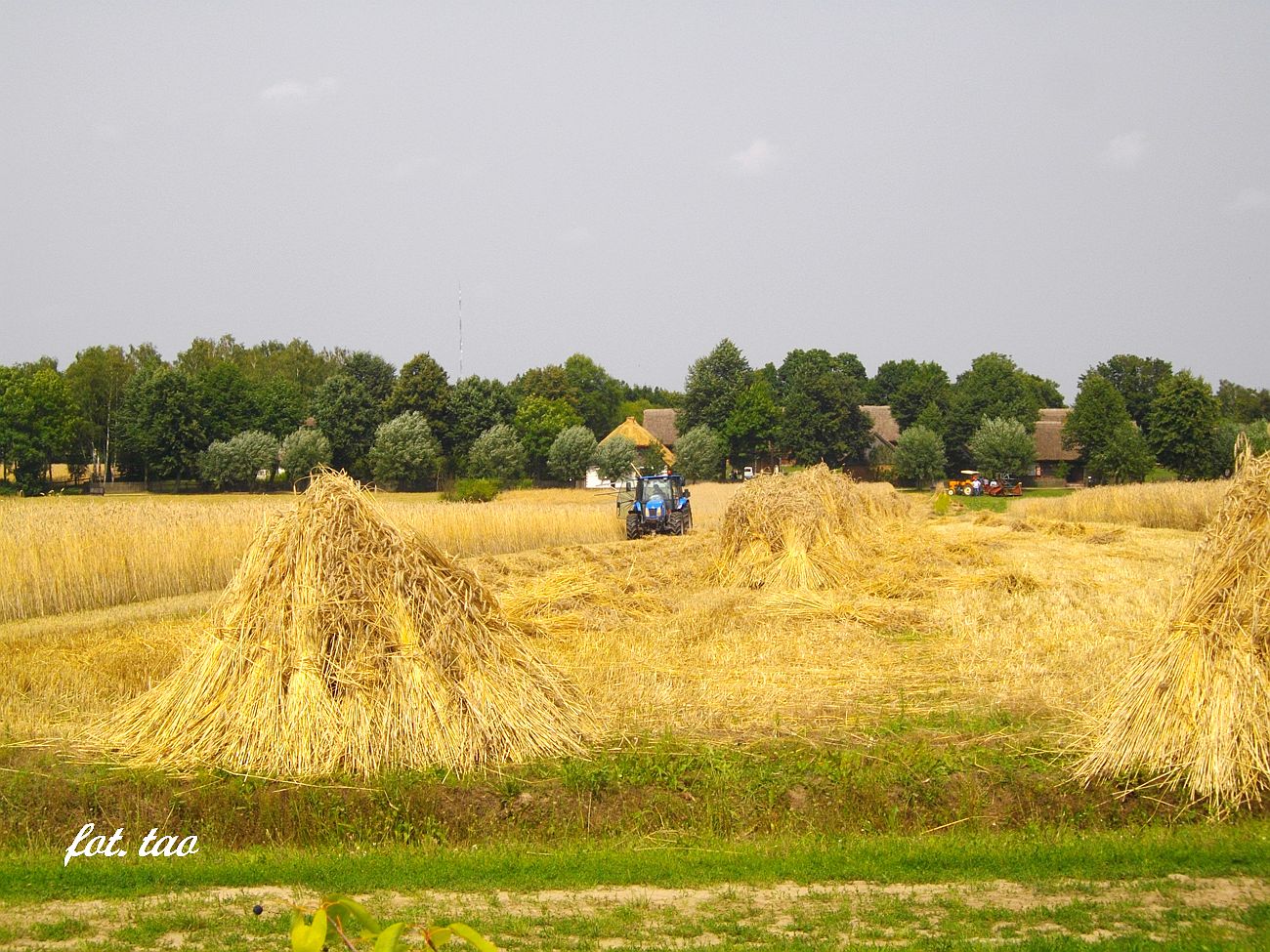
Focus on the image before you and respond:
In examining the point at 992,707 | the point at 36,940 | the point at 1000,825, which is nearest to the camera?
the point at 36,940

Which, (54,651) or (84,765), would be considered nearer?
(84,765)

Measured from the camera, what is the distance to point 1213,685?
8977 millimetres

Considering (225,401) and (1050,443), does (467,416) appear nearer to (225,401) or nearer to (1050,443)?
(225,401)

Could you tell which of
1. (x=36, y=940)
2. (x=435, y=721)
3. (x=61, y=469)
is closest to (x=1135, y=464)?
(x=435, y=721)

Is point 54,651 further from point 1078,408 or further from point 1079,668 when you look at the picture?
point 1078,408

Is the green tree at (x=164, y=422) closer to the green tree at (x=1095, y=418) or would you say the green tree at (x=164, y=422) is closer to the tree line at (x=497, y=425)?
the tree line at (x=497, y=425)

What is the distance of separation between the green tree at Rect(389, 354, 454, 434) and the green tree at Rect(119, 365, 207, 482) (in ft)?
39.8

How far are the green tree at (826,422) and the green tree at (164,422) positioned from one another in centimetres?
3827

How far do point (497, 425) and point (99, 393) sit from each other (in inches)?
1254

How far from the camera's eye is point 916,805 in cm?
900

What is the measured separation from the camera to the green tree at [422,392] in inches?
2660

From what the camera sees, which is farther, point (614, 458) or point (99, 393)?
point (99, 393)

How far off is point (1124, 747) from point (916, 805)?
5.86ft

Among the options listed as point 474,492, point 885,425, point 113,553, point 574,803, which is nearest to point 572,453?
point 474,492
